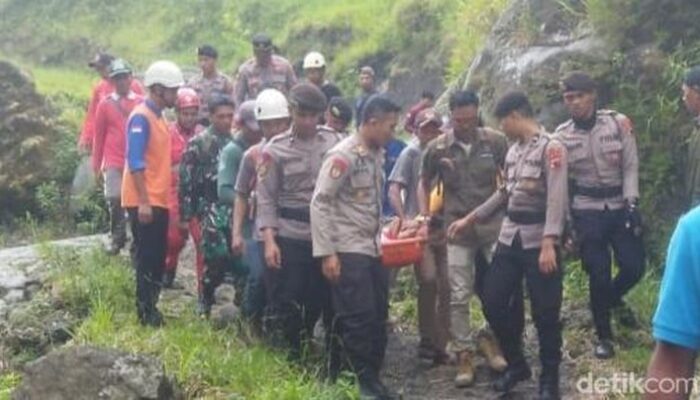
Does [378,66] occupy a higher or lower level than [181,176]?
higher

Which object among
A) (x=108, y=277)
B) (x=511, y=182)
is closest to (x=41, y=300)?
(x=108, y=277)

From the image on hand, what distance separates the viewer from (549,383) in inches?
273

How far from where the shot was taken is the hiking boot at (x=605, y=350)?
310 inches

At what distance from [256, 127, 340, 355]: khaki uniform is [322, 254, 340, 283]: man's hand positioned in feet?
1.32

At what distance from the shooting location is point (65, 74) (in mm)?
24109

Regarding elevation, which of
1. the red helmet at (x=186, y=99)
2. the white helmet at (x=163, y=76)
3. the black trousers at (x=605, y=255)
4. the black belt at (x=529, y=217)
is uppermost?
the white helmet at (x=163, y=76)

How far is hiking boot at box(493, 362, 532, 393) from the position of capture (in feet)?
24.0

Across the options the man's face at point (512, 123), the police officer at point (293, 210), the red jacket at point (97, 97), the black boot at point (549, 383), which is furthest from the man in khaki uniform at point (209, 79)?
the black boot at point (549, 383)

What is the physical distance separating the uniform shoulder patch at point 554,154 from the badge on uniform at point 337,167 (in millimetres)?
1138

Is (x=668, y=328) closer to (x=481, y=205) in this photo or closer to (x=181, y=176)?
(x=481, y=205)

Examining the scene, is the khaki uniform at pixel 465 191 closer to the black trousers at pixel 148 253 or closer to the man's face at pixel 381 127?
the man's face at pixel 381 127

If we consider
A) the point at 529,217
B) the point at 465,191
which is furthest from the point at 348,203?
the point at 465,191

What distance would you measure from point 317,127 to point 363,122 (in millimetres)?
490

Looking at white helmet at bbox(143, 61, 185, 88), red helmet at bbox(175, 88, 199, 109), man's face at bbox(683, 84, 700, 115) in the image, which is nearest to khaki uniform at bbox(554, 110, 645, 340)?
man's face at bbox(683, 84, 700, 115)
